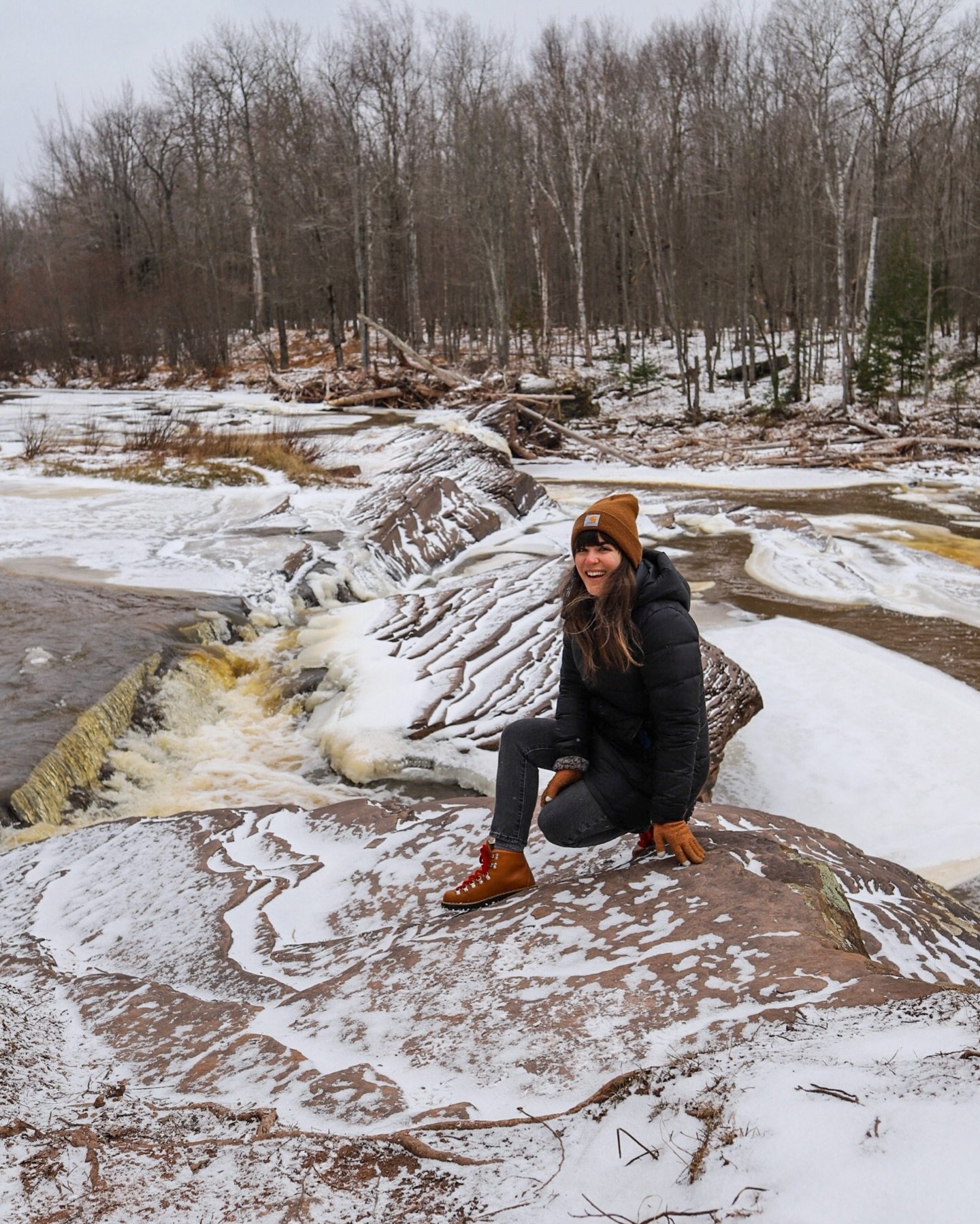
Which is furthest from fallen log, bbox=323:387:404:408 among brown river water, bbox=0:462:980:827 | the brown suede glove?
the brown suede glove

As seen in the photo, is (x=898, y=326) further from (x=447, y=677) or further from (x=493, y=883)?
(x=493, y=883)

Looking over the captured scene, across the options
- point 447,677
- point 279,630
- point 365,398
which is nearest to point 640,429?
point 365,398

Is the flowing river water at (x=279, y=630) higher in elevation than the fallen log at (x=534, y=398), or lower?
lower

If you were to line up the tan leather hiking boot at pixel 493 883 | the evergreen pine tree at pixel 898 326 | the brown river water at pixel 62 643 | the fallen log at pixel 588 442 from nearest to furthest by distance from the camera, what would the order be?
the tan leather hiking boot at pixel 493 883 → the brown river water at pixel 62 643 → the fallen log at pixel 588 442 → the evergreen pine tree at pixel 898 326

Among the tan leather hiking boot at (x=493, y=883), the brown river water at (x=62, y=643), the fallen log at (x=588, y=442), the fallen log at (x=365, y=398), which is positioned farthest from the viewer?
the fallen log at (x=365, y=398)

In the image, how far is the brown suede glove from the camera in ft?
9.18

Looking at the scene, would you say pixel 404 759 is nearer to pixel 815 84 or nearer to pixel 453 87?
pixel 815 84

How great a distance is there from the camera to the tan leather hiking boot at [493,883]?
2.92 metres

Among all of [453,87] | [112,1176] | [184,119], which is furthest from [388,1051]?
[184,119]

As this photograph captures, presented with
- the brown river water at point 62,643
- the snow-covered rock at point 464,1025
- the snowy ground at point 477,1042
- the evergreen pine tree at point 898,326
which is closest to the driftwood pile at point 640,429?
the evergreen pine tree at point 898,326

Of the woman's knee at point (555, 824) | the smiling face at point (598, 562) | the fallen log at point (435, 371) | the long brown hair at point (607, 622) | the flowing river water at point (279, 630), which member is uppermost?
the fallen log at point (435, 371)

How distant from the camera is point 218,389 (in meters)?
26.8

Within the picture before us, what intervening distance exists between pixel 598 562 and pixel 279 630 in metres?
4.85

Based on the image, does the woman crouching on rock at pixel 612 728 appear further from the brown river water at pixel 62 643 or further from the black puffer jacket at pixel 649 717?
the brown river water at pixel 62 643
